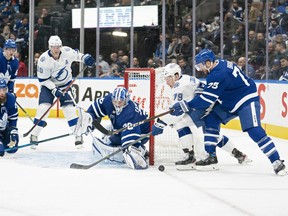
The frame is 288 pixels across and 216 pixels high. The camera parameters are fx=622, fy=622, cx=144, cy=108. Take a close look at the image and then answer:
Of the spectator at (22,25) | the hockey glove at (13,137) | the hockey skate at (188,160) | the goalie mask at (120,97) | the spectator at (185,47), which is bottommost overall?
the hockey skate at (188,160)

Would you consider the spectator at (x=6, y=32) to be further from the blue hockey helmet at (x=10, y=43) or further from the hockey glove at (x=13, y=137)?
the hockey glove at (x=13, y=137)

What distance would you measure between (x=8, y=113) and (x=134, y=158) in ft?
4.30

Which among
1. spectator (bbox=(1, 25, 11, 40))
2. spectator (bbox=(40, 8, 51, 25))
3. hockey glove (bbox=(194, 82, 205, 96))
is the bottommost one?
hockey glove (bbox=(194, 82, 205, 96))

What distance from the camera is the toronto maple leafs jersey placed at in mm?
5832

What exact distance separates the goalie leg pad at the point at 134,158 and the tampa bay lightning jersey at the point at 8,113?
1.20 metres

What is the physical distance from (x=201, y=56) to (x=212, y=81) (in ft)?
0.73

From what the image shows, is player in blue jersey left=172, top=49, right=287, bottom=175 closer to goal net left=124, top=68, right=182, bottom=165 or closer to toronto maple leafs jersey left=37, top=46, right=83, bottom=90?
goal net left=124, top=68, right=182, bottom=165

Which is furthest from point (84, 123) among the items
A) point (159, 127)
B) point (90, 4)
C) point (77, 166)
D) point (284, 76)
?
point (90, 4)

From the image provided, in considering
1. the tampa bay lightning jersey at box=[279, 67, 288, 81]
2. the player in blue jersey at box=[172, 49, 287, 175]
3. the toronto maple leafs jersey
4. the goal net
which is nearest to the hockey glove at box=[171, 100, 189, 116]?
the player in blue jersey at box=[172, 49, 287, 175]

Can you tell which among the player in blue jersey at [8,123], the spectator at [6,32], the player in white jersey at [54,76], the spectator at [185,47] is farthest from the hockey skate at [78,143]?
the spectator at [6,32]

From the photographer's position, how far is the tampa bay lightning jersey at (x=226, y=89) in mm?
4250

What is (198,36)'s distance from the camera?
9.22 metres

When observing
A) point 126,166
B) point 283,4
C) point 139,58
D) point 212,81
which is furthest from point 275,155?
point 139,58

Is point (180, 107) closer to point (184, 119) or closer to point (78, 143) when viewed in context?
point (184, 119)
